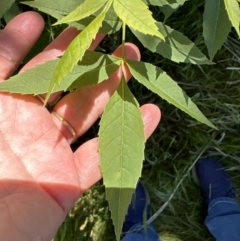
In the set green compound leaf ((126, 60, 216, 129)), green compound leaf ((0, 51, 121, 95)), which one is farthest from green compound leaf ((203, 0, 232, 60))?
green compound leaf ((0, 51, 121, 95))

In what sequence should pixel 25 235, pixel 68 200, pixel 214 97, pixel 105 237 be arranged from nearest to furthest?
1. pixel 25 235
2. pixel 68 200
3. pixel 214 97
4. pixel 105 237

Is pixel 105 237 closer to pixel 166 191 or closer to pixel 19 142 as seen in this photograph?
pixel 166 191

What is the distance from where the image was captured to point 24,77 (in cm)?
100

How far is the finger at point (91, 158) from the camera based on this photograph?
123cm

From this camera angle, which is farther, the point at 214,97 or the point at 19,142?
the point at 214,97

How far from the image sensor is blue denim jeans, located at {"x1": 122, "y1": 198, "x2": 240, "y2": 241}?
1.85 meters

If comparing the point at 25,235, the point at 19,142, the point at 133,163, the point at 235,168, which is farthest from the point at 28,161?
the point at 235,168

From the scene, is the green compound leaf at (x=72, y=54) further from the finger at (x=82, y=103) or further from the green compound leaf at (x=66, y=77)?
the finger at (x=82, y=103)

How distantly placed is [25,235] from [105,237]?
0.79 meters

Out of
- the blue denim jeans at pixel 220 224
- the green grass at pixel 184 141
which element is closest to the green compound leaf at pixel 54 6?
the green grass at pixel 184 141

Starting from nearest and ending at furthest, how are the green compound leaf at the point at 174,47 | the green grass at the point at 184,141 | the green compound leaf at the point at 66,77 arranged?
the green compound leaf at the point at 66,77, the green compound leaf at the point at 174,47, the green grass at the point at 184,141

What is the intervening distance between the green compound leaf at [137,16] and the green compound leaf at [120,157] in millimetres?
296

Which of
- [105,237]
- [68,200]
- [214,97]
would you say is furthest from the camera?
[105,237]

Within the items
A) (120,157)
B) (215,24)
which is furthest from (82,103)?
(215,24)
